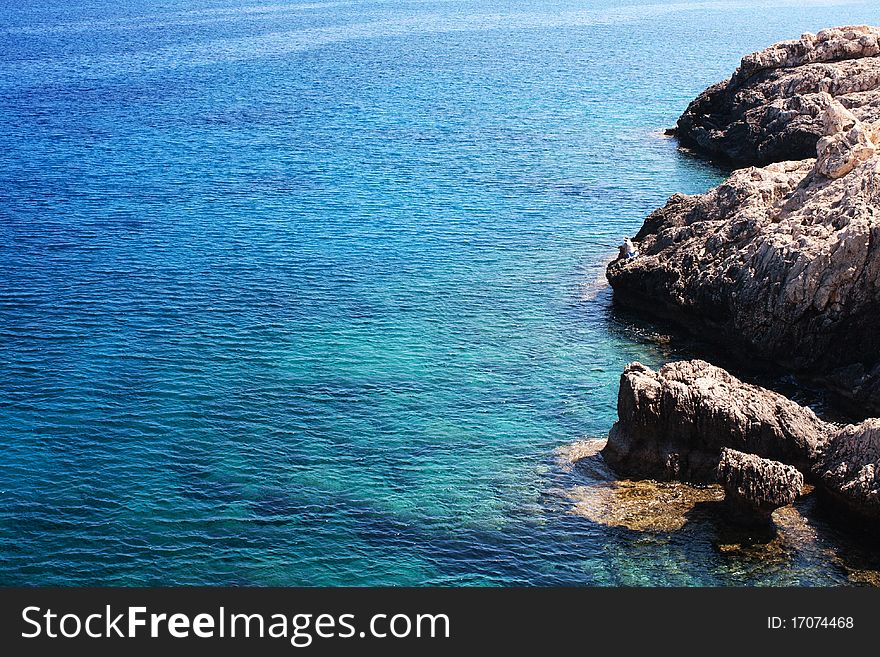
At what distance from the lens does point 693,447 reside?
44.9m

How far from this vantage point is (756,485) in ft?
131

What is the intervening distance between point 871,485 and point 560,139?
77035 mm

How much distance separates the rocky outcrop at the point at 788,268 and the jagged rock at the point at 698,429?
270 inches

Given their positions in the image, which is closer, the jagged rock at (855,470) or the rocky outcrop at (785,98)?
the jagged rock at (855,470)

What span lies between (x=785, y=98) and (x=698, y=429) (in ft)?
214

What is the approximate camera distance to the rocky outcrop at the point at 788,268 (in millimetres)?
52125

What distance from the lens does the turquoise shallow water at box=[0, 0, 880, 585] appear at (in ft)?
132

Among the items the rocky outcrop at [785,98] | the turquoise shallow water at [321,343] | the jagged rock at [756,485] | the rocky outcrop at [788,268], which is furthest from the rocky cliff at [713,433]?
the rocky outcrop at [785,98]

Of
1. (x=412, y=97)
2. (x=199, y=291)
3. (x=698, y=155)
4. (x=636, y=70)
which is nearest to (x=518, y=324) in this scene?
(x=199, y=291)

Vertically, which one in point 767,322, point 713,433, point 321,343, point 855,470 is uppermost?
point 321,343

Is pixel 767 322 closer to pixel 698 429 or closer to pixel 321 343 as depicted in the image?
pixel 698 429

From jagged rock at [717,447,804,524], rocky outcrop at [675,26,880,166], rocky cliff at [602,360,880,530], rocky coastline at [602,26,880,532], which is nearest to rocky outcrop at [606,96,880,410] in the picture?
rocky coastline at [602,26,880,532]

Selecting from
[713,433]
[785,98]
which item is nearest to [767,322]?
[713,433]

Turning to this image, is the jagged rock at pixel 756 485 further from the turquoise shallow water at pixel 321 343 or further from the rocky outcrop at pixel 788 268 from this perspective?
the rocky outcrop at pixel 788 268
